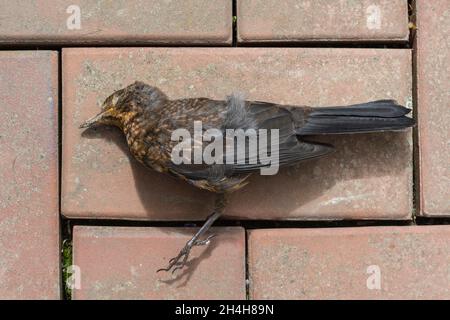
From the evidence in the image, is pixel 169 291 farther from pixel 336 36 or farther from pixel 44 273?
pixel 336 36

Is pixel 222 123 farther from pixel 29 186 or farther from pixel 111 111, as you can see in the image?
pixel 29 186

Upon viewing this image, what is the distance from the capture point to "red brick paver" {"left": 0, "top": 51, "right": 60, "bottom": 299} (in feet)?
10.1

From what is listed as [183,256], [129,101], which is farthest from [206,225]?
[129,101]

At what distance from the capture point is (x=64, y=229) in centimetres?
313

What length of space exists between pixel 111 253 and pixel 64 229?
26 centimetres

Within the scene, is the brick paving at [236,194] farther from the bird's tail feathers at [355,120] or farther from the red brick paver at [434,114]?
the bird's tail feathers at [355,120]

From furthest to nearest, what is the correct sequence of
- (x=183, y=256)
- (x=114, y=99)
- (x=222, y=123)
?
(x=183, y=256)
(x=114, y=99)
(x=222, y=123)

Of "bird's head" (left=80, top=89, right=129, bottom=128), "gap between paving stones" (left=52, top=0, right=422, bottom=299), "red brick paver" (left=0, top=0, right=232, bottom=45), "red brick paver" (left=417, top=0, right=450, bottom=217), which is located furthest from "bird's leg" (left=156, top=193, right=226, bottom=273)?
"red brick paver" (left=417, top=0, right=450, bottom=217)

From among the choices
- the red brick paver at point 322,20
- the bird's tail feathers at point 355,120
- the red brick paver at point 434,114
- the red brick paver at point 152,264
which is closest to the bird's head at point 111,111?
the red brick paver at point 152,264

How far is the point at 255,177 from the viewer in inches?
120

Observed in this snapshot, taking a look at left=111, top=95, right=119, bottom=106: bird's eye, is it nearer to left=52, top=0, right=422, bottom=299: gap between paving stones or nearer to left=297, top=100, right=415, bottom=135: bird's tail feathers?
left=52, top=0, right=422, bottom=299: gap between paving stones

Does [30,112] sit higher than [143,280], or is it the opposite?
[30,112]

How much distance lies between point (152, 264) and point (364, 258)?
3.21ft

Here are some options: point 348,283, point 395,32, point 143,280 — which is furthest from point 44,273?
point 395,32
